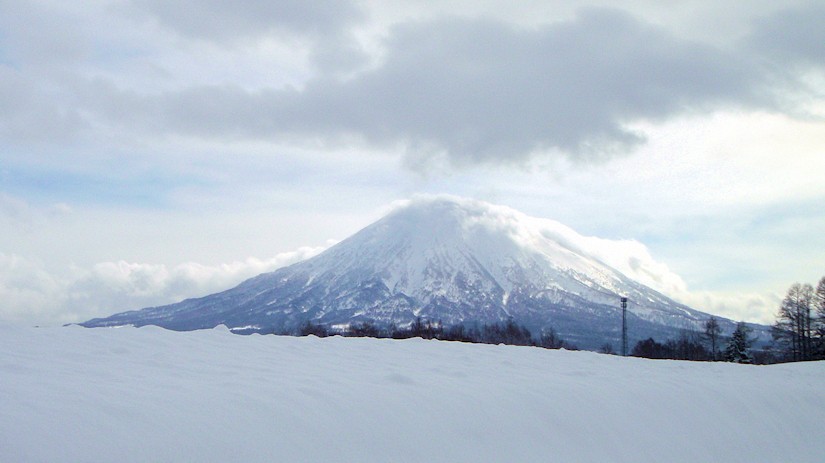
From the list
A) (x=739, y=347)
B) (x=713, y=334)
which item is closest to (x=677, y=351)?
(x=713, y=334)

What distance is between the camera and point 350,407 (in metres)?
7.98

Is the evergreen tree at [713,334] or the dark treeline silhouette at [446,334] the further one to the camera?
the dark treeline silhouette at [446,334]

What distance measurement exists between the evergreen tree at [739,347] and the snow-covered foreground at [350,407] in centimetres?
3570

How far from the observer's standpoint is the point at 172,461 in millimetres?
6000

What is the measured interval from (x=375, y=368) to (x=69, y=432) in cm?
629

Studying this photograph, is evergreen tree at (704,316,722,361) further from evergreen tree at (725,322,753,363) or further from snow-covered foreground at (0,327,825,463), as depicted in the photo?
snow-covered foreground at (0,327,825,463)

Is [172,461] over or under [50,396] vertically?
under

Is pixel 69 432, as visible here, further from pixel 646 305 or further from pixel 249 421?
pixel 646 305

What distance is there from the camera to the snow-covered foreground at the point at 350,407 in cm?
634

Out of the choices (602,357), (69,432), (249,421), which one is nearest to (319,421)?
(249,421)

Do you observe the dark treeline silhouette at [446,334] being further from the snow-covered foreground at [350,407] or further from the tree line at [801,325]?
the snow-covered foreground at [350,407]

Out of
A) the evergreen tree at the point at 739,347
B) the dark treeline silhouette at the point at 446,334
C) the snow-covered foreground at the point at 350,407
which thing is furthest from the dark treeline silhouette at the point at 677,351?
the snow-covered foreground at the point at 350,407

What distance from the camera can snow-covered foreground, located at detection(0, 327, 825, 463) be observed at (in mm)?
6340

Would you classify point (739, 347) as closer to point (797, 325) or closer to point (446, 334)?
point (797, 325)
